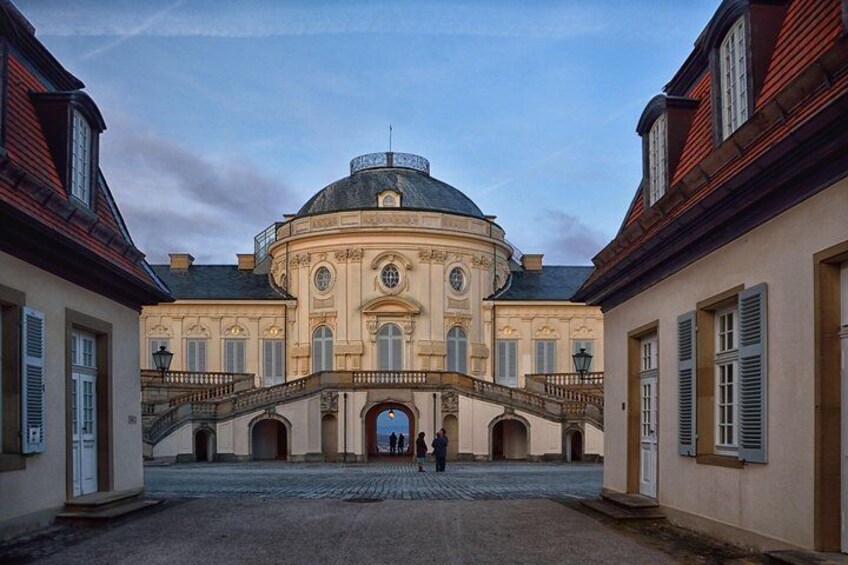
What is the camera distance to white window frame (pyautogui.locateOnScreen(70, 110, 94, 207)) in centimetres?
1585

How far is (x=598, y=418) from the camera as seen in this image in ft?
140

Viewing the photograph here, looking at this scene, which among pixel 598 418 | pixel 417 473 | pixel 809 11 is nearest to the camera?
pixel 809 11

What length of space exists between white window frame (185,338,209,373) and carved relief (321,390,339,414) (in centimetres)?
1242

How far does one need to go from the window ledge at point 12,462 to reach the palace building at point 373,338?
28.4 metres

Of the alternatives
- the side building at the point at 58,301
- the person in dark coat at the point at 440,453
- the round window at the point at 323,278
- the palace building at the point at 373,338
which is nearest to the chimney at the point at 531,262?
the palace building at the point at 373,338

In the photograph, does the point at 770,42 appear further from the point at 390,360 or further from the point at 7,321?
the point at 390,360

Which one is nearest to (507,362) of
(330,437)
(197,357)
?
(330,437)

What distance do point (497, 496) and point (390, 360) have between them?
30886 millimetres

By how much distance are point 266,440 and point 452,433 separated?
8759 mm

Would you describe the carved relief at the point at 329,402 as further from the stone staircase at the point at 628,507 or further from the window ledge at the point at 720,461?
the window ledge at the point at 720,461

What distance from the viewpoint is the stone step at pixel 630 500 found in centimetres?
1474

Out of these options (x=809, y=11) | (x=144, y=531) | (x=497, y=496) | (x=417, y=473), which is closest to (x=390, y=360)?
(x=417, y=473)

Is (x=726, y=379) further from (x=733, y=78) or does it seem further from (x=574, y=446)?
(x=574, y=446)

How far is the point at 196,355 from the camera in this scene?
178 ft
